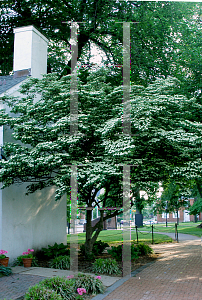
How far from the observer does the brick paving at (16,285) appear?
598 cm

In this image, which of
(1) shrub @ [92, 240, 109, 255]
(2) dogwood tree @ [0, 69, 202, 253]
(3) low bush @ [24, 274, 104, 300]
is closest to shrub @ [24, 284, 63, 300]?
(3) low bush @ [24, 274, 104, 300]

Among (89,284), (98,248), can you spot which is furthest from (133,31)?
(89,284)

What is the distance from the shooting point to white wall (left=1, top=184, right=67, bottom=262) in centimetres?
922

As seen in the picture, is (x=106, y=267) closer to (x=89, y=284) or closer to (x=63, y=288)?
(x=89, y=284)

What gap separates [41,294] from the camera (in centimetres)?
537

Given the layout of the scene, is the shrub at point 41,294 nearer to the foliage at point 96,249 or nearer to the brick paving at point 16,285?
the brick paving at point 16,285

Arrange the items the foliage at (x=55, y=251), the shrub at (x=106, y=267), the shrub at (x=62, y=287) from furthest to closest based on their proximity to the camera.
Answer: the foliage at (x=55, y=251) < the shrub at (x=106, y=267) < the shrub at (x=62, y=287)

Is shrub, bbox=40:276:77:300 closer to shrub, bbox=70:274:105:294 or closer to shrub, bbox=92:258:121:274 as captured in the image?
shrub, bbox=70:274:105:294

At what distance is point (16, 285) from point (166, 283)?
3.70 metres

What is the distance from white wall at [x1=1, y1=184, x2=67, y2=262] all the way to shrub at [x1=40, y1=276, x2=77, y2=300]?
3.49m

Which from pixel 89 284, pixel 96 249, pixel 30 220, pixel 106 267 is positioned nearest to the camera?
pixel 89 284

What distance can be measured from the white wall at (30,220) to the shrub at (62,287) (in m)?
3.49

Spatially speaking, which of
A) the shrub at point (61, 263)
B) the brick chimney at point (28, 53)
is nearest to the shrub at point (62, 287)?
the shrub at point (61, 263)

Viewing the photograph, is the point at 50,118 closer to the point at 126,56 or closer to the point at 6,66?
the point at 126,56
